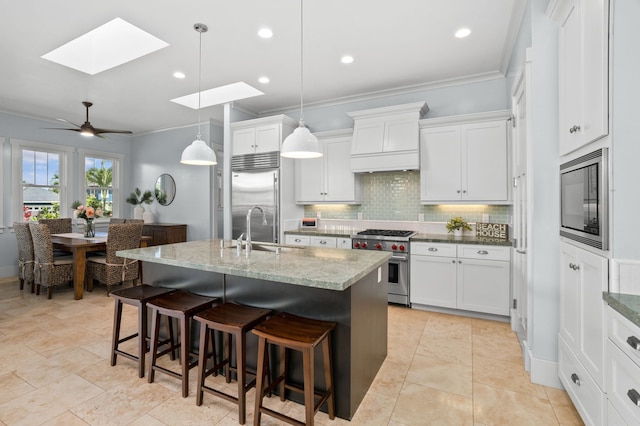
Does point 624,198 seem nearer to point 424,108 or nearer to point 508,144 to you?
point 508,144

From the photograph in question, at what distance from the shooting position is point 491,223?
150 inches

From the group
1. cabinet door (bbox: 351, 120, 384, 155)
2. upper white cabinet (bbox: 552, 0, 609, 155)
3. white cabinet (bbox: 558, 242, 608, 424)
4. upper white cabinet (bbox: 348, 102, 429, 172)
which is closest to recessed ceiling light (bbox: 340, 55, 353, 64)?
upper white cabinet (bbox: 348, 102, 429, 172)

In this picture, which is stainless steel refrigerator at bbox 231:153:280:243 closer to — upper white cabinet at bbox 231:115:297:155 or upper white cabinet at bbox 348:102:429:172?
upper white cabinet at bbox 231:115:297:155

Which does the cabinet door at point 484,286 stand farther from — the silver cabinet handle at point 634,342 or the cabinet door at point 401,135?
the silver cabinet handle at point 634,342

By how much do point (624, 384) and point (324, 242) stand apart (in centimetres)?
324

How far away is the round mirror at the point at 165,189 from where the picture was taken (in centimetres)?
670

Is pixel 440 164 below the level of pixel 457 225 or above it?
above

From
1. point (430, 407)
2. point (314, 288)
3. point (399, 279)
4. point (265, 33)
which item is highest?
point (265, 33)

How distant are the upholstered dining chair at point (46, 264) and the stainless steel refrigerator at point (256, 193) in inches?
92.9

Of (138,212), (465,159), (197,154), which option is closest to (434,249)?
(465,159)

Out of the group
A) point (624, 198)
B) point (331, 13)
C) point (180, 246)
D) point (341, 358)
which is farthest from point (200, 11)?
point (624, 198)

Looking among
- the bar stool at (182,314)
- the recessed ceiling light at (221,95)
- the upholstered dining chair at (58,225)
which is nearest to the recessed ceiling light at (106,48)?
the recessed ceiling light at (221,95)

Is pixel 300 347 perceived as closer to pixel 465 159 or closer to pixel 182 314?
pixel 182 314

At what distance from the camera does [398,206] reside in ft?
14.7
